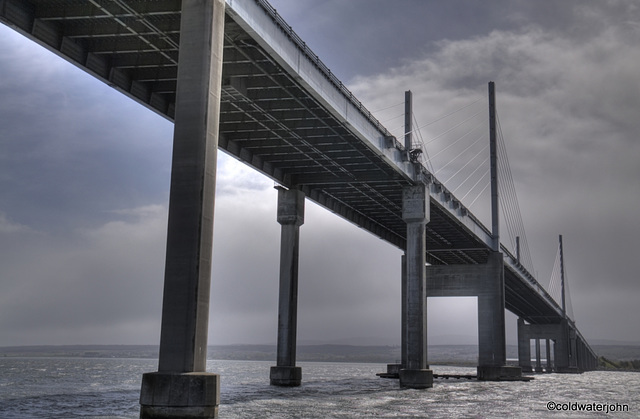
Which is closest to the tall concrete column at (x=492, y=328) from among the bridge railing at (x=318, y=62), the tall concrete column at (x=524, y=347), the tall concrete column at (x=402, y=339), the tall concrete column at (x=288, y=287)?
the tall concrete column at (x=402, y=339)

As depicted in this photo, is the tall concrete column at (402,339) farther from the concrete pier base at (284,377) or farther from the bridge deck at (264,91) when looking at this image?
the concrete pier base at (284,377)

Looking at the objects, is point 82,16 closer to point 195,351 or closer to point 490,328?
point 195,351

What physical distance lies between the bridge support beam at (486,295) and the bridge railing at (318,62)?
3353cm

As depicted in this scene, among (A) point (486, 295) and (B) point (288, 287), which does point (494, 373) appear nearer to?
(A) point (486, 295)

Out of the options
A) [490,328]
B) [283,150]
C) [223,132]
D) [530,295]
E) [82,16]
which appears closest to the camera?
[82,16]

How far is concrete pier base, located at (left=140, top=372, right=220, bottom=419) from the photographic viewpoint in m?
20.7

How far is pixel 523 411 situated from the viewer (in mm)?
32250

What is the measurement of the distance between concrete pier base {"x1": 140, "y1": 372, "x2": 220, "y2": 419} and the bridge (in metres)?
0.03

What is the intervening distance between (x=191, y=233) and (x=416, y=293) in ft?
103

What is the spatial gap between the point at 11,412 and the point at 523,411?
2103 cm

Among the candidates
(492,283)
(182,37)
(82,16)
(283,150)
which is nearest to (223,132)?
(283,150)

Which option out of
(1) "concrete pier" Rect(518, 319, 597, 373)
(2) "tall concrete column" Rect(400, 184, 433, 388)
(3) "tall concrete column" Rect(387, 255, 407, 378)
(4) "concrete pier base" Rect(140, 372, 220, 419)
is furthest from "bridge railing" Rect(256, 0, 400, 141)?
(1) "concrete pier" Rect(518, 319, 597, 373)

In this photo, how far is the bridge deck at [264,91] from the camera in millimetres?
28062

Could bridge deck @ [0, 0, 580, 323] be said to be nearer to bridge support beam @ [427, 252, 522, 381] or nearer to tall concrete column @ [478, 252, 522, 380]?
tall concrete column @ [478, 252, 522, 380]
